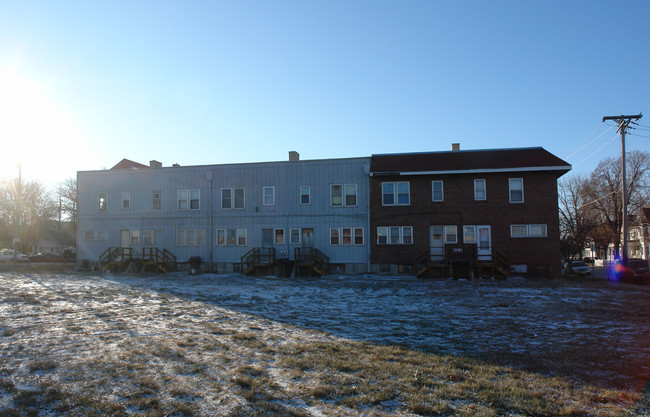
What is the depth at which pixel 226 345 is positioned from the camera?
7.93 meters

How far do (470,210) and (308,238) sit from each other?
10.2 meters

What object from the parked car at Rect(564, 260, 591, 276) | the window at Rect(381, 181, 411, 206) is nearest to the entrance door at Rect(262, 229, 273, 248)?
the window at Rect(381, 181, 411, 206)

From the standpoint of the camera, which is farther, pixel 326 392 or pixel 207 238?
pixel 207 238

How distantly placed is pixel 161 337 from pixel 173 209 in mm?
24182

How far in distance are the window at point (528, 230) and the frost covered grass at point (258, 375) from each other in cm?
1595

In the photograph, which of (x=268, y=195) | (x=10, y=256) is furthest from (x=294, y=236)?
(x=10, y=256)

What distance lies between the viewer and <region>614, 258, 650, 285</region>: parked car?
82.4ft

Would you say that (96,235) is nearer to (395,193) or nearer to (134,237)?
(134,237)

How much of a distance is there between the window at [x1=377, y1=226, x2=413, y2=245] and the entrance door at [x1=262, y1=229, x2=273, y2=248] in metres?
7.17

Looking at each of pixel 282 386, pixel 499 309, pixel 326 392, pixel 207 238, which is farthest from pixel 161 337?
pixel 207 238

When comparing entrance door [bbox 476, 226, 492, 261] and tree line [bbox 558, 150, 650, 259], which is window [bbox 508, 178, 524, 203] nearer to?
entrance door [bbox 476, 226, 492, 261]

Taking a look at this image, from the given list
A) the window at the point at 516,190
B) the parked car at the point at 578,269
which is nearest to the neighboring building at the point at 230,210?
the window at the point at 516,190

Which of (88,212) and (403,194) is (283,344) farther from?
(88,212)

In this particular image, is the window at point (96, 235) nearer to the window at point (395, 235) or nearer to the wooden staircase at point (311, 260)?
the wooden staircase at point (311, 260)
